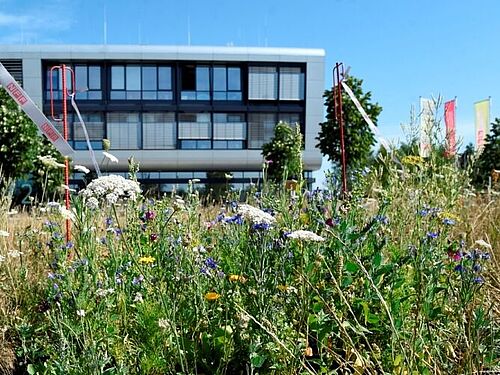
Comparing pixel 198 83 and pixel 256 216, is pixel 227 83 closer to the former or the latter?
pixel 198 83

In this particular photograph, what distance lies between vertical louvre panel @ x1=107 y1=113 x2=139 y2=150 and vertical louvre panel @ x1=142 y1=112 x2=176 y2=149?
497 mm

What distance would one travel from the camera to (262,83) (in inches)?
1210

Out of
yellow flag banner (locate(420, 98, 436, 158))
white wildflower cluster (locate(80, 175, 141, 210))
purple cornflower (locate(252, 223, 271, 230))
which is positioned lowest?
purple cornflower (locate(252, 223, 271, 230))

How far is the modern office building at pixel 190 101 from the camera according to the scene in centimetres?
2978

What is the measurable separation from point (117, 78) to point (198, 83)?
4383 millimetres

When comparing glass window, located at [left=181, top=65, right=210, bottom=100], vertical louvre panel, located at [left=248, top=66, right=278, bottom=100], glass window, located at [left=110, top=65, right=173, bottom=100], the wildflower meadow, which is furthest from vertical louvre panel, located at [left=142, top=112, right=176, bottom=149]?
the wildflower meadow

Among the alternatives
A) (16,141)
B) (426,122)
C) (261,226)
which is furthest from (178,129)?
(261,226)

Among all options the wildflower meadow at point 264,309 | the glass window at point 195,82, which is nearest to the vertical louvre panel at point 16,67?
the glass window at point 195,82

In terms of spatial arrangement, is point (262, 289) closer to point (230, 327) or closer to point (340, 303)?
point (230, 327)

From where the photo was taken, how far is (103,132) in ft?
98.4

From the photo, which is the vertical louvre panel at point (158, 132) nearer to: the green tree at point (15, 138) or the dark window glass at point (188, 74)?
the dark window glass at point (188, 74)

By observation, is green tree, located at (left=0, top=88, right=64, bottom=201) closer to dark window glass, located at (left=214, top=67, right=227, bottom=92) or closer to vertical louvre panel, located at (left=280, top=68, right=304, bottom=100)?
dark window glass, located at (left=214, top=67, right=227, bottom=92)

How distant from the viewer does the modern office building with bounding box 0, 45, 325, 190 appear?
2978cm

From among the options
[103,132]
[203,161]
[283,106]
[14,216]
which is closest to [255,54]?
[283,106]
